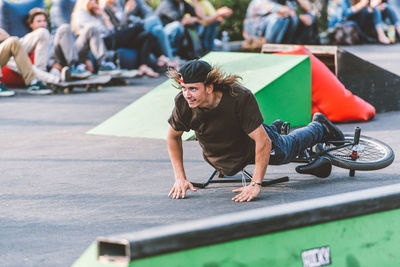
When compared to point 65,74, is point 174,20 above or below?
above

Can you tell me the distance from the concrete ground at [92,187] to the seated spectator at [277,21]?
8.37 meters

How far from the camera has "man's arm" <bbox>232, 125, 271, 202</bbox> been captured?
16.8 ft

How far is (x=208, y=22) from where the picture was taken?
648 inches

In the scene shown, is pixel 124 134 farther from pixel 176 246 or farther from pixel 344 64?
pixel 176 246

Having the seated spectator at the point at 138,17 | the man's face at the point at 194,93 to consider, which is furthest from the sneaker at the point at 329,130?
the seated spectator at the point at 138,17

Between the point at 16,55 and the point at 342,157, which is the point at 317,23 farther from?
the point at 342,157

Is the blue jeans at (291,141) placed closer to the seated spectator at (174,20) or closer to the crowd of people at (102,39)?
the crowd of people at (102,39)

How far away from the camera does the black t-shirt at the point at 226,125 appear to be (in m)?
5.13

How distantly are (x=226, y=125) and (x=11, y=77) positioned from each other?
8.15m

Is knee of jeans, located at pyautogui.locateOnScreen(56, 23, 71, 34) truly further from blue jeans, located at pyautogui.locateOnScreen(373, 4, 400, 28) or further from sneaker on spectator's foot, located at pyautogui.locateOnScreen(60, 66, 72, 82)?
blue jeans, located at pyautogui.locateOnScreen(373, 4, 400, 28)

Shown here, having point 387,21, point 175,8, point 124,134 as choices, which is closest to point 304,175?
point 124,134

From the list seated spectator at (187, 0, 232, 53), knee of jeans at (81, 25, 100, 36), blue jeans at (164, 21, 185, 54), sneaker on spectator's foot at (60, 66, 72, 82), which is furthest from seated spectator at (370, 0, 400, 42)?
sneaker on spectator's foot at (60, 66, 72, 82)

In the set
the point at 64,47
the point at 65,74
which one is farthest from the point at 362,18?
the point at 65,74

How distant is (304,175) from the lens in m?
6.25
